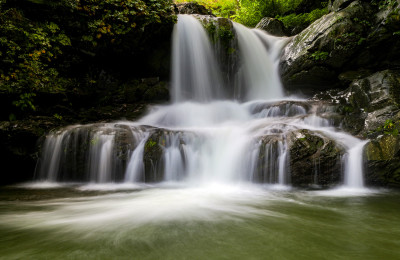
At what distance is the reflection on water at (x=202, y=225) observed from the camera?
173 cm

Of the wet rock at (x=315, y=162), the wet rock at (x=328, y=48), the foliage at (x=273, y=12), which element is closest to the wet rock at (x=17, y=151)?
the wet rock at (x=315, y=162)

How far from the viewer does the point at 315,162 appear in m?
4.70

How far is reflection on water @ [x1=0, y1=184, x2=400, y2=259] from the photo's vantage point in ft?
5.67

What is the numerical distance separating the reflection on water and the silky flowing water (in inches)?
0.5

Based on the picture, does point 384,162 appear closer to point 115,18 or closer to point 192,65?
point 192,65

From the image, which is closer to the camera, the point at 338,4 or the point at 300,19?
the point at 338,4

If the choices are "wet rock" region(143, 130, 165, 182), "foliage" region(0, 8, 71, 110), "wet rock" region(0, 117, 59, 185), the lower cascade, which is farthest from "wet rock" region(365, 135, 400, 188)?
"foliage" region(0, 8, 71, 110)

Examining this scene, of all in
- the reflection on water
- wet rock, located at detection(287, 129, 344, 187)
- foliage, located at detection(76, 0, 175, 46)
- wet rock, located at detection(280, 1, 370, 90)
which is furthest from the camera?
foliage, located at detection(76, 0, 175, 46)

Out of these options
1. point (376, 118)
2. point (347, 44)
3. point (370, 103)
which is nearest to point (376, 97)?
point (370, 103)

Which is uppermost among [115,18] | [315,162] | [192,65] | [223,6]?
[223,6]

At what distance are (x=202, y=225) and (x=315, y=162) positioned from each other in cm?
332

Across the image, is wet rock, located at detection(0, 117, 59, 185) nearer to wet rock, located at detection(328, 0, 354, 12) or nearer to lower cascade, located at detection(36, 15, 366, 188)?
lower cascade, located at detection(36, 15, 366, 188)

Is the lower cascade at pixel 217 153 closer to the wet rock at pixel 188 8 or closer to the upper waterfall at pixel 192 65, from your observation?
the upper waterfall at pixel 192 65

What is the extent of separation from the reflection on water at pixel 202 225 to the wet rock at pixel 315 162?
57 centimetres
